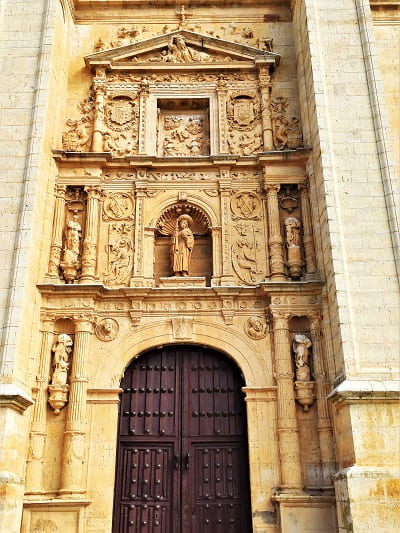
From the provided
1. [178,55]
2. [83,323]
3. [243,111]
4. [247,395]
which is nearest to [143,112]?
[178,55]

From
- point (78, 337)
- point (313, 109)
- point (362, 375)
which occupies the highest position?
point (313, 109)

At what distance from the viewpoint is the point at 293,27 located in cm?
1148

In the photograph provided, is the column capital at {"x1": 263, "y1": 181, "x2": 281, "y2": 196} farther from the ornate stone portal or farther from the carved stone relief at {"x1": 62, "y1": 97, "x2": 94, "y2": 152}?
the carved stone relief at {"x1": 62, "y1": 97, "x2": 94, "y2": 152}

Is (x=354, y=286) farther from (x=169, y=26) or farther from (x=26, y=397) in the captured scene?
(x=169, y=26)

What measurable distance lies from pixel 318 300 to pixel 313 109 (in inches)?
128

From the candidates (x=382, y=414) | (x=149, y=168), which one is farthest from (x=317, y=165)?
(x=382, y=414)

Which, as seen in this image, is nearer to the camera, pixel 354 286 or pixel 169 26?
pixel 354 286

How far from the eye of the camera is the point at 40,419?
8469 millimetres

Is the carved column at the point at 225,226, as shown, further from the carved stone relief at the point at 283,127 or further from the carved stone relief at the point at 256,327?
the carved stone relief at the point at 283,127

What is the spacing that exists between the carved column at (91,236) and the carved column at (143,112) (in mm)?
1134

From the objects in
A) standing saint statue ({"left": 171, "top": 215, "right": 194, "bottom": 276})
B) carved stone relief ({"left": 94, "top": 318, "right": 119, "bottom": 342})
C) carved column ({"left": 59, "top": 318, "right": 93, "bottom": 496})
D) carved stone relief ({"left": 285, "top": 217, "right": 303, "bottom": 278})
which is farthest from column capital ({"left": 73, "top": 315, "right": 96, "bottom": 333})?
carved stone relief ({"left": 285, "top": 217, "right": 303, "bottom": 278})

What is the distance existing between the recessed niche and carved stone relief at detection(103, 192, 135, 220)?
1.12 metres

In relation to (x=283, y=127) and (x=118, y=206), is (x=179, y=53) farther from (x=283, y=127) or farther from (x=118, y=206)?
(x=118, y=206)

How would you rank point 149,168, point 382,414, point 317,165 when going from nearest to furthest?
point 382,414, point 317,165, point 149,168
